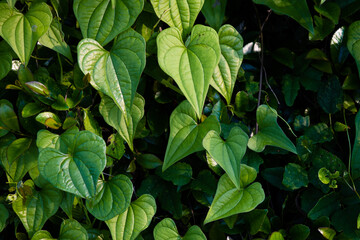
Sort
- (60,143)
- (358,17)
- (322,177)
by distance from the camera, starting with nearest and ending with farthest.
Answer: (60,143) < (322,177) < (358,17)

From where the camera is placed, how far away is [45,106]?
994 mm

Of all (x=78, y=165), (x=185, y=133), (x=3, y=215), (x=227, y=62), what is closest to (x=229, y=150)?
(x=185, y=133)

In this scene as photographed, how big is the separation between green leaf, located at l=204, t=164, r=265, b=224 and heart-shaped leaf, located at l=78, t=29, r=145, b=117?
0.33 metres

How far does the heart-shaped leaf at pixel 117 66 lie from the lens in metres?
0.81

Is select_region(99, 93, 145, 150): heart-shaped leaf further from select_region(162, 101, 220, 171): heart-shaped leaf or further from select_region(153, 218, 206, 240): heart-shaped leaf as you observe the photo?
select_region(153, 218, 206, 240): heart-shaped leaf

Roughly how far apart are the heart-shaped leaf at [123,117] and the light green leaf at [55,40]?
15 centimetres

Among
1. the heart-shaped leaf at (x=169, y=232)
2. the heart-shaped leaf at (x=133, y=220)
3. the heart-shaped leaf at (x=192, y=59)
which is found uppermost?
the heart-shaped leaf at (x=192, y=59)

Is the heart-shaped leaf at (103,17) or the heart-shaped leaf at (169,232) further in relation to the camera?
the heart-shaped leaf at (169,232)

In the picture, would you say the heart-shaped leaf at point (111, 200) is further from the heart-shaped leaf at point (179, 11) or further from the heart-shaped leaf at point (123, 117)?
the heart-shaped leaf at point (179, 11)

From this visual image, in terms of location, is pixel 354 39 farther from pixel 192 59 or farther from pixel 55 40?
pixel 55 40

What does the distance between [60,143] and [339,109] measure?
2.64 feet

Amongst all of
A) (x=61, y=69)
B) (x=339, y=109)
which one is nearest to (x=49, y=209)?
(x=61, y=69)

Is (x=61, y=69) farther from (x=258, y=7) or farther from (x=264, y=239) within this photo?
(x=264, y=239)

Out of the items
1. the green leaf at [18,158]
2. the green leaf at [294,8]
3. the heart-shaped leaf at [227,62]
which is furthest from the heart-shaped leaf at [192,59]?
the green leaf at [18,158]
